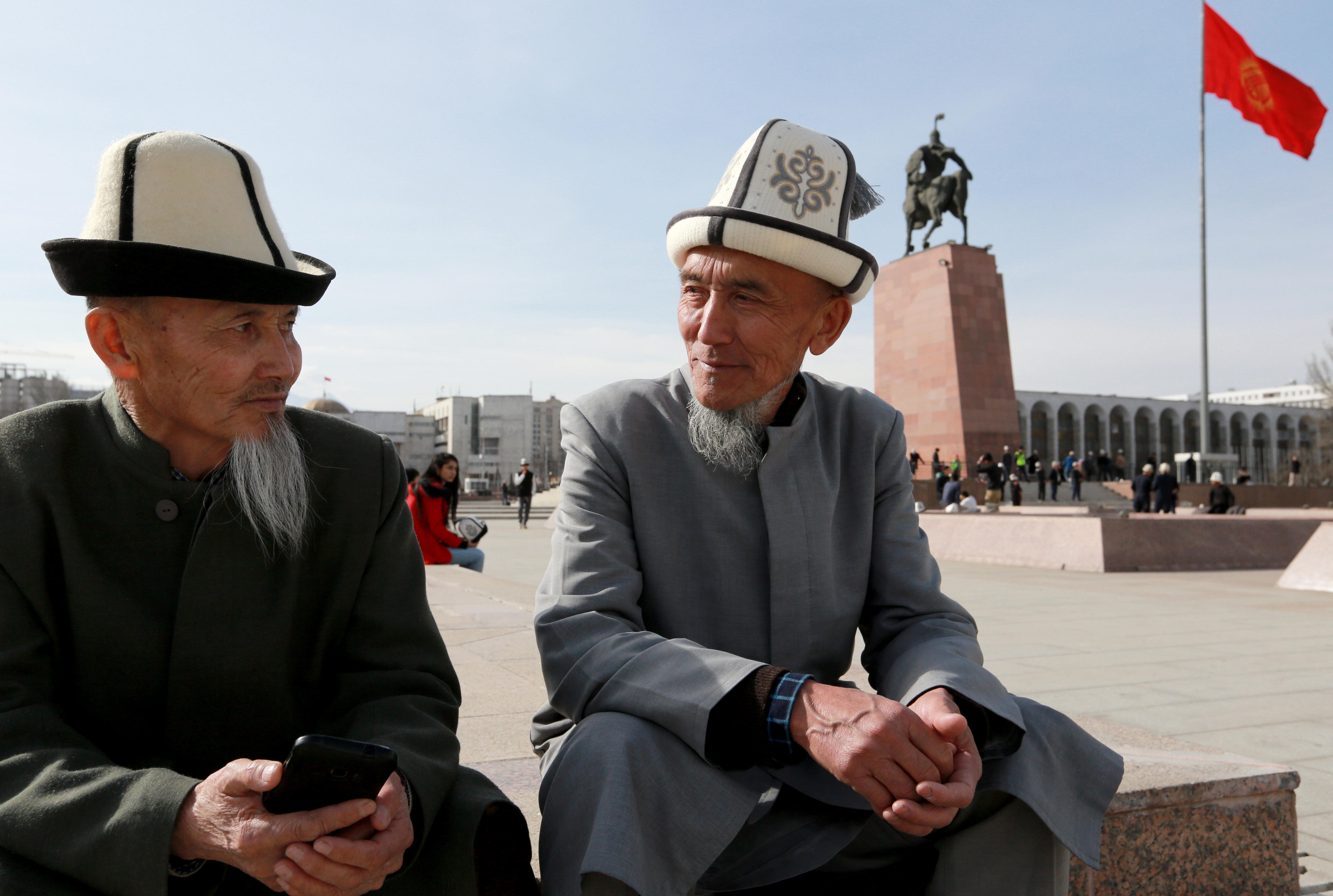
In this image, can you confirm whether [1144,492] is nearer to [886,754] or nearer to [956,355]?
[956,355]

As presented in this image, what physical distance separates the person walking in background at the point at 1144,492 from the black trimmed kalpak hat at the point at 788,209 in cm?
2195

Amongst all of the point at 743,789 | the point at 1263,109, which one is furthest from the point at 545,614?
the point at 1263,109

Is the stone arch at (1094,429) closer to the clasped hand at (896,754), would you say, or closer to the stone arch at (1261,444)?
the stone arch at (1261,444)

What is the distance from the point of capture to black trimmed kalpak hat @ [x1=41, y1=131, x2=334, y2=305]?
5.32 feet

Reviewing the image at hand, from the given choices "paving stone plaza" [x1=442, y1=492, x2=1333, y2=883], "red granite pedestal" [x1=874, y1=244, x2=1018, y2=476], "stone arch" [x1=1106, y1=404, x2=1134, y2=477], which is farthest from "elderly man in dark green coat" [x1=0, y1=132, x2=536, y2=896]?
"stone arch" [x1=1106, y1=404, x2=1134, y2=477]

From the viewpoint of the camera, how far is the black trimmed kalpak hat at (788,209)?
2.00 meters

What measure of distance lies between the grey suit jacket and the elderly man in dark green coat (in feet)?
0.97

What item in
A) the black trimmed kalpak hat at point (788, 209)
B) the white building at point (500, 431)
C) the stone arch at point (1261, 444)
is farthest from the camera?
the white building at point (500, 431)

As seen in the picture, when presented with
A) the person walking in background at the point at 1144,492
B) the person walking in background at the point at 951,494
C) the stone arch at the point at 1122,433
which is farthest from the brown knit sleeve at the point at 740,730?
the stone arch at the point at 1122,433

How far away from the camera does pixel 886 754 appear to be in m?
1.52

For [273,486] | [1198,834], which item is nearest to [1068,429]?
[1198,834]

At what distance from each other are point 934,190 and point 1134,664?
937 inches

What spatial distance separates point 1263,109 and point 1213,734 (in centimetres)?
2164

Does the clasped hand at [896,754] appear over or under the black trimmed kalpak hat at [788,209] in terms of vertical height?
under
